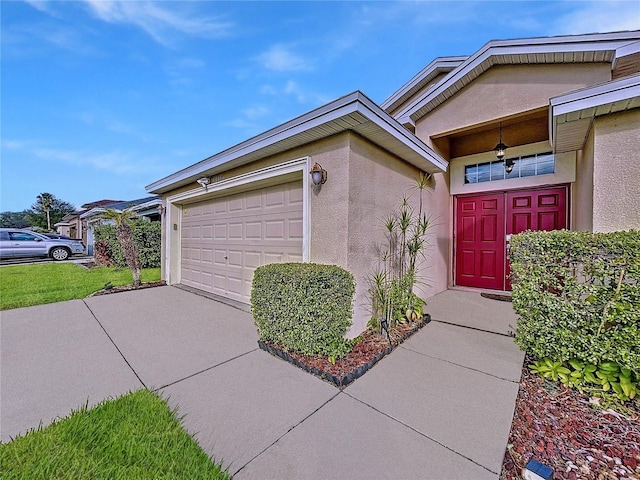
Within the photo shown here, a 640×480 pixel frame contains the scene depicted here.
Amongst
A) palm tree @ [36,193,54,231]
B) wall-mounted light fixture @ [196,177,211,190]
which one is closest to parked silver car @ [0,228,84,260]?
wall-mounted light fixture @ [196,177,211,190]

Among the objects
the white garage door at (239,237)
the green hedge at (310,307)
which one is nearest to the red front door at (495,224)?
the green hedge at (310,307)

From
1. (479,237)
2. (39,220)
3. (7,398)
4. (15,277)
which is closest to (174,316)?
(7,398)

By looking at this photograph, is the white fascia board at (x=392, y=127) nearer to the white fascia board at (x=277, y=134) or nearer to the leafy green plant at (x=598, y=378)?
the white fascia board at (x=277, y=134)

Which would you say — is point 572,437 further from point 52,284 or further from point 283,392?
point 52,284

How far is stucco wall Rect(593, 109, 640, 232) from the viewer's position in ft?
9.71

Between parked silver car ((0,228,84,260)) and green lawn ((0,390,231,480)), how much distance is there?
51.9 feet

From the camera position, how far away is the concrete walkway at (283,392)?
1749 millimetres

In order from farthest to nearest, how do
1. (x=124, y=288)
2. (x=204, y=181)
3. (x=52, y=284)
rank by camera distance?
(x=52, y=284) < (x=124, y=288) < (x=204, y=181)

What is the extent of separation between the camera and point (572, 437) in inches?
74.2

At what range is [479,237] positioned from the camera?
610cm

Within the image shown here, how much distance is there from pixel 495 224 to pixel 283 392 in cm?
576

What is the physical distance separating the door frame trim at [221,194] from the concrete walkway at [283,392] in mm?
1815

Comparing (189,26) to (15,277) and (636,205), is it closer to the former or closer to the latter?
(636,205)

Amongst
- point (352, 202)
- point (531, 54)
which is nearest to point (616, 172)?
point (531, 54)
